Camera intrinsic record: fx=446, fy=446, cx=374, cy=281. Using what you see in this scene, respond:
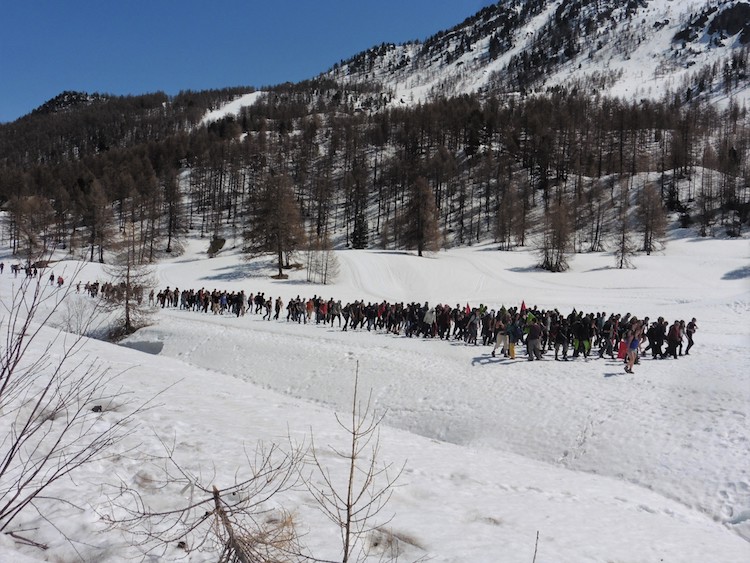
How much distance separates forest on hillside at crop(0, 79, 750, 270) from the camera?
52875 millimetres

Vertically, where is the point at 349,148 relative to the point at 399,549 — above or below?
above

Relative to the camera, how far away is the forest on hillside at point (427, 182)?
173 ft

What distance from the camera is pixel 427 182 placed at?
53.4m

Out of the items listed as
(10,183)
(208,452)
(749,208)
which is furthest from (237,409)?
(10,183)

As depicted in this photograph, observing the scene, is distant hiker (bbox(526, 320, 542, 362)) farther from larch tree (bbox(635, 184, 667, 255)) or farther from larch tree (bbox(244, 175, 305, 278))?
larch tree (bbox(635, 184, 667, 255))

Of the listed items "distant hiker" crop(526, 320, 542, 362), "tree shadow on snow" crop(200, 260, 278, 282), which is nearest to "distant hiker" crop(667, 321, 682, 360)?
"distant hiker" crop(526, 320, 542, 362)

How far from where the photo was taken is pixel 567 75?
556 ft

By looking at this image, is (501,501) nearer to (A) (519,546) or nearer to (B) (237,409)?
(A) (519,546)

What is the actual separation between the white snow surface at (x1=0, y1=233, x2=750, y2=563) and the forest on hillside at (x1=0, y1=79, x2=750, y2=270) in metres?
25.1

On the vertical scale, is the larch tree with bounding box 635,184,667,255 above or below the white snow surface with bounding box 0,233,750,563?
above

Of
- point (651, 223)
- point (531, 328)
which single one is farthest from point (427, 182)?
point (531, 328)

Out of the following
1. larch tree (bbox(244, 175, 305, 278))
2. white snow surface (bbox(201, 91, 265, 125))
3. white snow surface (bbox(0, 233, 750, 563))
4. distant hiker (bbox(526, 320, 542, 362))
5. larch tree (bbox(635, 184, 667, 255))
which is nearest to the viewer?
white snow surface (bbox(0, 233, 750, 563))

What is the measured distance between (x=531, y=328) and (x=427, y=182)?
128ft

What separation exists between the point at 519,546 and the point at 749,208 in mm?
70809
